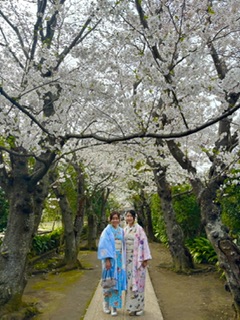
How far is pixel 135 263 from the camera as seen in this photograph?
568cm

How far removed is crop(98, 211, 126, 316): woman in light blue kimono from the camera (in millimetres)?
5414

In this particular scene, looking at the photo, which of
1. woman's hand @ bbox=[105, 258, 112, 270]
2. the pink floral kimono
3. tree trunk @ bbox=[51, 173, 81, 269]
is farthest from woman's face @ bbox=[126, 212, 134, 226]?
tree trunk @ bbox=[51, 173, 81, 269]

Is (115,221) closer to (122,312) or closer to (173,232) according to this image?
(122,312)

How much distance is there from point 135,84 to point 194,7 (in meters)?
1.99

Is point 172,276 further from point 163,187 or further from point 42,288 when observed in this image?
point 42,288

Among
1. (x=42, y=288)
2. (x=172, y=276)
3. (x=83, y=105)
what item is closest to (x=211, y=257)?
(x=172, y=276)

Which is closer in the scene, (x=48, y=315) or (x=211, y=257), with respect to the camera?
(x=48, y=315)

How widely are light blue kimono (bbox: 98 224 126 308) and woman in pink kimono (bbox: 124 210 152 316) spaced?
0.47 ft

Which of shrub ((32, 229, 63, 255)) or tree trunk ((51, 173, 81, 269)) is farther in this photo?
shrub ((32, 229, 63, 255))

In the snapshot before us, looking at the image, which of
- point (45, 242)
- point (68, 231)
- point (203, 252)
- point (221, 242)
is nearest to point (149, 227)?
point (45, 242)

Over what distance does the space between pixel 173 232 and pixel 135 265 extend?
4455 millimetres

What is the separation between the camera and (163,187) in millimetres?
10023

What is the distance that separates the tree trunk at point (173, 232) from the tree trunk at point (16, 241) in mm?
4978

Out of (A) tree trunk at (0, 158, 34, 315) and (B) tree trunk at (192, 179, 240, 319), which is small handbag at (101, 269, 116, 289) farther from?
(B) tree trunk at (192, 179, 240, 319)
